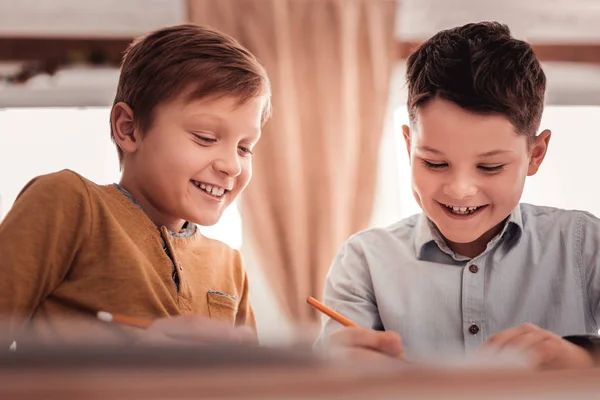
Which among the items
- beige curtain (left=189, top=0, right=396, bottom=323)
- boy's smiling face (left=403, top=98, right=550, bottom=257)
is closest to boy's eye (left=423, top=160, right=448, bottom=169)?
boy's smiling face (left=403, top=98, right=550, bottom=257)

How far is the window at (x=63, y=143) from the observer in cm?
114

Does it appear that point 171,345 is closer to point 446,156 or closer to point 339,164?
point 446,156

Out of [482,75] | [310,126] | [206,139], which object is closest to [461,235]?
[482,75]

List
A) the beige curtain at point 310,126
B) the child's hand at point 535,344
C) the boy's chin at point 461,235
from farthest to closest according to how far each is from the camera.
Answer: the beige curtain at point 310,126 < the boy's chin at point 461,235 < the child's hand at point 535,344

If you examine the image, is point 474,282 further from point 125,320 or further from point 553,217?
point 125,320

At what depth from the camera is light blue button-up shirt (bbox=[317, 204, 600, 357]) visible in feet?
1.98

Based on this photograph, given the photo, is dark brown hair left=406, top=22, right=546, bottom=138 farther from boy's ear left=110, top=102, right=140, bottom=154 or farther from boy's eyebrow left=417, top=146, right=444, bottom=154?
boy's ear left=110, top=102, right=140, bottom=154

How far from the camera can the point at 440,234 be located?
2.10 ft

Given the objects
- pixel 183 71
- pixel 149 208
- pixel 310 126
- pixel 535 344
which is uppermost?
pixel 310 126

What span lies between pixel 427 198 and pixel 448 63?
118 millimetres

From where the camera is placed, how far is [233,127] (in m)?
0.51

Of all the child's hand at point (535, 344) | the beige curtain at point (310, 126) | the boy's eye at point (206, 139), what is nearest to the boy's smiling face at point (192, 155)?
the boy's eye at point (206, 139)

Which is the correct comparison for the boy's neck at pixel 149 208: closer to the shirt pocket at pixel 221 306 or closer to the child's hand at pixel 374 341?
the shirt pocket at pixel 221 306

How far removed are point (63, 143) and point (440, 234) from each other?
89 centimetres
